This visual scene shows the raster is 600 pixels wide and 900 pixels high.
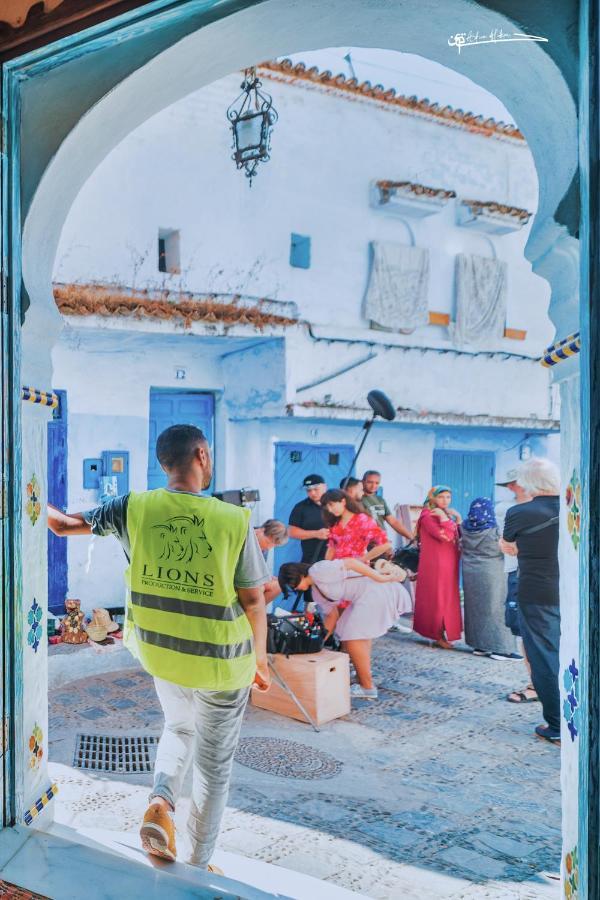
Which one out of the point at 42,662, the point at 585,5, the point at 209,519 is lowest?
the point at 42,662

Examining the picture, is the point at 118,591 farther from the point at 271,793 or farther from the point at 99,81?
the point at 99,81

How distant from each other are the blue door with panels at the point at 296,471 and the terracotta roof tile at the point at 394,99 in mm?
4713

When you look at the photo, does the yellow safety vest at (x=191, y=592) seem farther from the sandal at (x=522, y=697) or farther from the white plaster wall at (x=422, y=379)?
the white plaster wall at (x=422, y=379)

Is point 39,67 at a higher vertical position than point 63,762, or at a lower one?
higher

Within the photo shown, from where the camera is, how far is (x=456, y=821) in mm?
4262

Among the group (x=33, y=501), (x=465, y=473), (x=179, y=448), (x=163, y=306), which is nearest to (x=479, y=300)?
(x=465, y=473)

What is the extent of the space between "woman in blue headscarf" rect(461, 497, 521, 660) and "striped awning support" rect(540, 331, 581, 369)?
6.05 metres

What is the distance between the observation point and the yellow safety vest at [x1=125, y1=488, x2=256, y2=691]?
304 centimetres

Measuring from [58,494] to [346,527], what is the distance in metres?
3.50

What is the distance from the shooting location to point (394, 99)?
11.1 metres

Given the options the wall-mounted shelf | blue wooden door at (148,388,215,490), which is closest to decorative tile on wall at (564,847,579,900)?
blue wooden door at (148,388,215,490)

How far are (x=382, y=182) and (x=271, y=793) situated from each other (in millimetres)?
8764

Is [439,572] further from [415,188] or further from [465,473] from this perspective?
[415,188]

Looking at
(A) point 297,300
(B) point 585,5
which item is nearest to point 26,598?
(B) point 585,5
